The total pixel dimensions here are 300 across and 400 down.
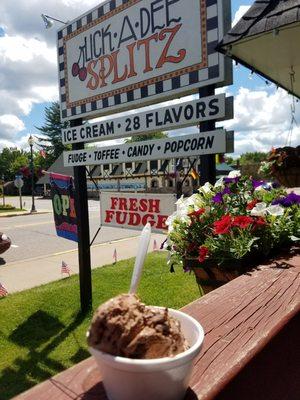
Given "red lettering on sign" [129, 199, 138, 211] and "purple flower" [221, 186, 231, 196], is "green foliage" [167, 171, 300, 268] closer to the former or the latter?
"purple flower" [221, 186, 231, 196]

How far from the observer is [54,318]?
5168mm

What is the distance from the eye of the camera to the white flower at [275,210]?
2.22 metres

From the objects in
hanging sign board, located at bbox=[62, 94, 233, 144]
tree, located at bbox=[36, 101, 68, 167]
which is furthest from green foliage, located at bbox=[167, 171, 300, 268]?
tree, located at bbox=[36, 101, 68, 167]

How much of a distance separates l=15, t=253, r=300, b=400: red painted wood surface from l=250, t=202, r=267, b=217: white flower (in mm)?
351

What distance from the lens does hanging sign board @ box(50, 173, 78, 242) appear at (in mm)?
5656

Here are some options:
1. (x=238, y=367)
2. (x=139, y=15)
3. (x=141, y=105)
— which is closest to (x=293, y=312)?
(x=238, y=367)

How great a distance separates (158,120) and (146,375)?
3.42 metres

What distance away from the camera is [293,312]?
146cm

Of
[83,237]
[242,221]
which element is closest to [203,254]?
[242,221]

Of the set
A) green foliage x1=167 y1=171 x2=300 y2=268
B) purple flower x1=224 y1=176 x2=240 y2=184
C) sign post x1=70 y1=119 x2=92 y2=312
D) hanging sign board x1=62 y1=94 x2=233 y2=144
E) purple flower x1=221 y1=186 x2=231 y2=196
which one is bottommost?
sign post x1=70 y1=119 x2=92 y2=312

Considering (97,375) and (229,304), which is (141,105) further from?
(97,375)

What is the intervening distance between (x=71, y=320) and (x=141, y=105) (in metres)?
2.78

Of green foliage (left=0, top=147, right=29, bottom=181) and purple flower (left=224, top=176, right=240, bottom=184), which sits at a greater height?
green foliage (left=0, top=147, right=29, bottom=181)

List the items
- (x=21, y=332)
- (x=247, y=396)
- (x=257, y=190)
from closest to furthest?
(x=247, y=396)
(x=257, y=190)
(x=21, y=332)
